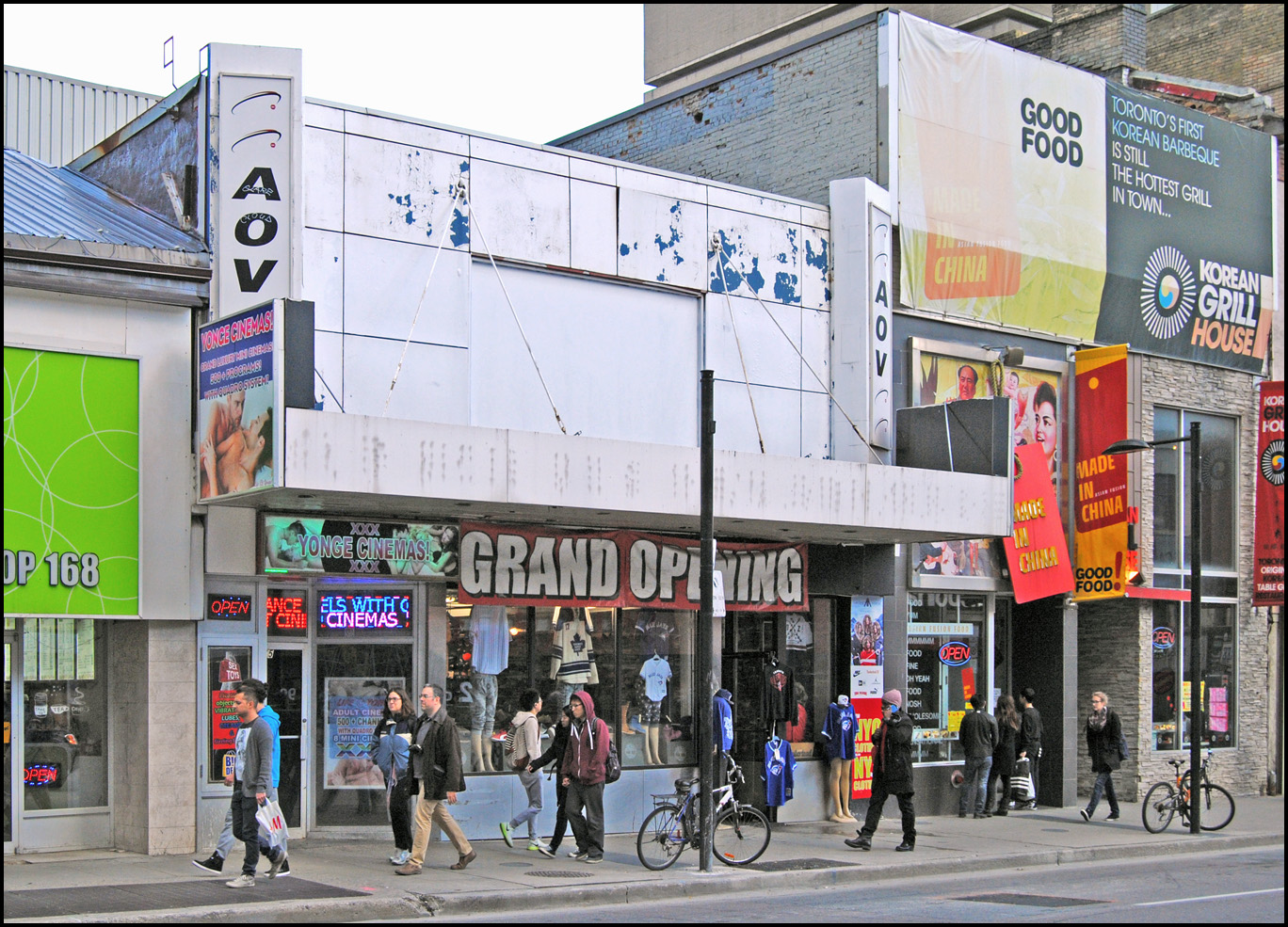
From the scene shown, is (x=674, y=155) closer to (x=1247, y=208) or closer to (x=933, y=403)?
(x=933, y=403)

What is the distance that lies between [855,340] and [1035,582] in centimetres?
487

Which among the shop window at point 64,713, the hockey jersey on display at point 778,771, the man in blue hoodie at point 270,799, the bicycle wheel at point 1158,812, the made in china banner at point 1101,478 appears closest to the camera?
the man in blue hoodie at point 270,799

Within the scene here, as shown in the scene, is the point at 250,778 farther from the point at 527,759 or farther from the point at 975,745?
the point at 975,745

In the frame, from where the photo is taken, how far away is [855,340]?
66.7 feet

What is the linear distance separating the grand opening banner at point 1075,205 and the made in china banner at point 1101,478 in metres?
0.74

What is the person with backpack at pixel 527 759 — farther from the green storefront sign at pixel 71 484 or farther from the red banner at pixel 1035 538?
the red banner at pixel 1035 538

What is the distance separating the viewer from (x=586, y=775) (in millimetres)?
15086

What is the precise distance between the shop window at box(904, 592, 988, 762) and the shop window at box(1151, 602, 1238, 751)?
12.7 feet

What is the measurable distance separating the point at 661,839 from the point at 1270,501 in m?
14.7

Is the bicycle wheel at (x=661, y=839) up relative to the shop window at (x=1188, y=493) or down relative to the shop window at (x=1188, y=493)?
down

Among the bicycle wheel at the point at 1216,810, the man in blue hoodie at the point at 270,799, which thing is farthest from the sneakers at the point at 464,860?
the bicycle wheel at the point at 1216,810

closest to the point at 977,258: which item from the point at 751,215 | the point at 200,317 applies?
the point at 751,215

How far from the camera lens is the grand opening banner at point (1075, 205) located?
21344 mm

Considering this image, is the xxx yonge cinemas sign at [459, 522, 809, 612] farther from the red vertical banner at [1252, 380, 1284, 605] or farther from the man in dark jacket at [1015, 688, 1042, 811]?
the red vertical banner at [1252, 380, 1284, 605]
